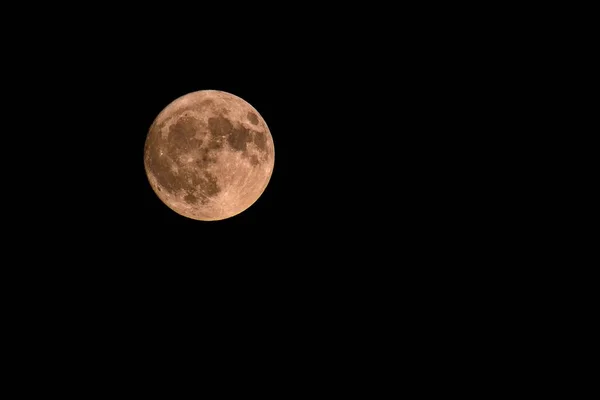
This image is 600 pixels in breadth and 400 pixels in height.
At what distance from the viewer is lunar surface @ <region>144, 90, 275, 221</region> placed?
3953mm

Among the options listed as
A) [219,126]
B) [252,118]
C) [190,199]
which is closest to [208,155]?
[219,126]

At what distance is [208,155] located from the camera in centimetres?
392

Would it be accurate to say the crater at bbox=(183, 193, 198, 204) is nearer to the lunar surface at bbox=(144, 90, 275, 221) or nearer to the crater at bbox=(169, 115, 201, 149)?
the lunar surface at bbox=(144, 90, 275, 221)

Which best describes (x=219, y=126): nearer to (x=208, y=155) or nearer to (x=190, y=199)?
(x=208, y=155)

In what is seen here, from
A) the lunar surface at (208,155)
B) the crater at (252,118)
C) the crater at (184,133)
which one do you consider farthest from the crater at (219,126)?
the crater at (252,118)

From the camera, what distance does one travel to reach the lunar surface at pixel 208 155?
3953 millimetres

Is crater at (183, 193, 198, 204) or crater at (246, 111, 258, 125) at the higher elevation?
crater at (246, 111, 258, 125)

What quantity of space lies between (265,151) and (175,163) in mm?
962

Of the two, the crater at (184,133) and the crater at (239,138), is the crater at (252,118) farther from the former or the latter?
the crater at (184,133)

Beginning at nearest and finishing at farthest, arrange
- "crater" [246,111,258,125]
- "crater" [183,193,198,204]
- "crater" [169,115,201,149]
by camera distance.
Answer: "crater" [169,115,201,149]
"crater" [183,193,198,204]
"crater" [246,111,258,125]

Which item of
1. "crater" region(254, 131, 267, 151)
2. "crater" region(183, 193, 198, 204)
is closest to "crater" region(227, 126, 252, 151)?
"crater" region(254, 131, 267, 151)

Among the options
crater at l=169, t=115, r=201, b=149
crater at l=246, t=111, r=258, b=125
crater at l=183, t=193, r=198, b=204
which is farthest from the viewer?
crater at l=246, t=111, r=258, b=125

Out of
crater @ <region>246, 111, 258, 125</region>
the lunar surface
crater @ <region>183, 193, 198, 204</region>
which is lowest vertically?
crater @ <region>183, 193, 198, 204</region>

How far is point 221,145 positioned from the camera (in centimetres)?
395
